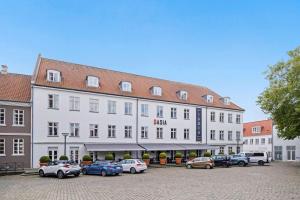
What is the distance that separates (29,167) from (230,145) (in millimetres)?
34427

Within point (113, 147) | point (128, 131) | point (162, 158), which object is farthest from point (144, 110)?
point (113, 147)

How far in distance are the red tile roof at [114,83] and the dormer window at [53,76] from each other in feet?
1.75

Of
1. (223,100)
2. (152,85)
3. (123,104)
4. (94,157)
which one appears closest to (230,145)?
(223,100)

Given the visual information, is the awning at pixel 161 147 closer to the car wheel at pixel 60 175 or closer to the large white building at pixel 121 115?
the large white building at pixel 121 115

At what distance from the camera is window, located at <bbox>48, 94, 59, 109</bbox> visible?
40094 millimetres

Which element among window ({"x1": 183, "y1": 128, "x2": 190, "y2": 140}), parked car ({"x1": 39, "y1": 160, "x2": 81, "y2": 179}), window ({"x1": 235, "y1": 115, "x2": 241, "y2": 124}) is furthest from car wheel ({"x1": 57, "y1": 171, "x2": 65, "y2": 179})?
window ({"x1": 235, "y1": 115, "x2": 241, "y2": 124})

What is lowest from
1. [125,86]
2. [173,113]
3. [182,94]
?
[173,113]

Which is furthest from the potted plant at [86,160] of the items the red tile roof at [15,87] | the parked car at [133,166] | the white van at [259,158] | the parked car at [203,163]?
the white van at [259,158]

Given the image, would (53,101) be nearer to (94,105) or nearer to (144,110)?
(94,105)

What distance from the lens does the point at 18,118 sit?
1506 inches

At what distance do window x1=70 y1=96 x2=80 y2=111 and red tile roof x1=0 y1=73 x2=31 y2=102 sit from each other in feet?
16.3

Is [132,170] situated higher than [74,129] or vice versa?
[74,129]

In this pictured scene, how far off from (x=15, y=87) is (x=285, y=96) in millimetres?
31865

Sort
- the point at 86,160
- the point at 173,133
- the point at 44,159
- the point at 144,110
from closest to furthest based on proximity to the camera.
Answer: the point at 44,159
the point at 86,160
the point at 144,110
the point at 173,133
